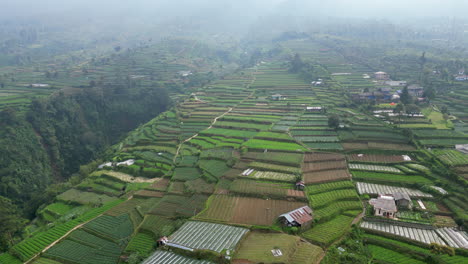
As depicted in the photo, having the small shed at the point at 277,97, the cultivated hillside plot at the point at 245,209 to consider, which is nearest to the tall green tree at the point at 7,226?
the cultivated hillside plot at the point at 245,209

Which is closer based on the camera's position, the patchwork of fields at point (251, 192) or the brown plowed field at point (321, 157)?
the patchwork of fields at point (251, 192)

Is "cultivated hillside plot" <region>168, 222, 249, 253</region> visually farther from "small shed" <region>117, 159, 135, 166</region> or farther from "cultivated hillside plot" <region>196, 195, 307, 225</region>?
"small shed" <region>117, 159, 135, 166</region>

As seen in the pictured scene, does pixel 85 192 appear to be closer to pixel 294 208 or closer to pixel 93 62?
pixel 294 208

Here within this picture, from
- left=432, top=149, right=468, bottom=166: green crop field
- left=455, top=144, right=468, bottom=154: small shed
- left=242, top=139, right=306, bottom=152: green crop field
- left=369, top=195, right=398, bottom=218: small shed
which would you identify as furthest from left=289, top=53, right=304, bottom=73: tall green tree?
left=369, top=195, right=398, bottom=218: small shed

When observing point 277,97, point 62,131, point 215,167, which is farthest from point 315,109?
point 62,131

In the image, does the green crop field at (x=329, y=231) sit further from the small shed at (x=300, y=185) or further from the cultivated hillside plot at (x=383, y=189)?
the cultivated hillside plot at (x=383, y=189)

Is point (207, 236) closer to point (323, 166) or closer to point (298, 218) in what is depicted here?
point (298, 218)
